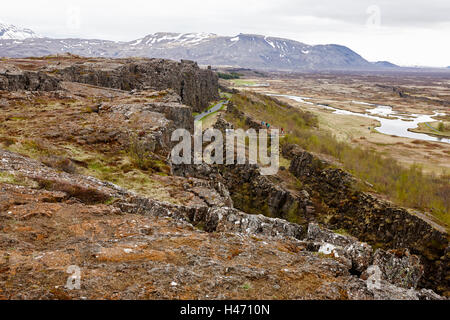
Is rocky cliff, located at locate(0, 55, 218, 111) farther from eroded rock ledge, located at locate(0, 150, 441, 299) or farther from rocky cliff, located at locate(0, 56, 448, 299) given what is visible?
eroded rock ledge, located at locate(0, 150, 441, 299)

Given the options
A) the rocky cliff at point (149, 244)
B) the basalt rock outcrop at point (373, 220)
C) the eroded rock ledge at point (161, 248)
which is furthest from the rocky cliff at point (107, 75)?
the basalt rock outcrop at point (373, 220)

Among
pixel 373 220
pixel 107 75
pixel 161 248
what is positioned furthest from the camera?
pixel 107 75

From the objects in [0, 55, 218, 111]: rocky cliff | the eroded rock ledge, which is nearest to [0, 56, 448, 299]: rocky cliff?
the eroded rock ledge

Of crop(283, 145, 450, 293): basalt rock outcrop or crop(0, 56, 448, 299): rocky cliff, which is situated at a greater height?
crop(0, 56, 448, 299): rocky cliff

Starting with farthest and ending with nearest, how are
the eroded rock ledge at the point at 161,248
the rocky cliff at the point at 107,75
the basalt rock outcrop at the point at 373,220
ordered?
the rocky cliff at the point at 107,75 → the basalt rock outcrop at the point at 373,220 → the eroded rock ledge at the point at 161,248

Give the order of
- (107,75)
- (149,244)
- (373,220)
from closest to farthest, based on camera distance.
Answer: (149,244)
(373,220)
(107,75)

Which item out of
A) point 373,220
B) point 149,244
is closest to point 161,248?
point 149,244

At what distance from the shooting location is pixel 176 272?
31.9 feet

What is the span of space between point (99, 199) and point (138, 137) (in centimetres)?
1529

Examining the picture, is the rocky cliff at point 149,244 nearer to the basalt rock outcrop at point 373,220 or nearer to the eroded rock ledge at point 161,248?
the eroded rock ledge at point 161,248

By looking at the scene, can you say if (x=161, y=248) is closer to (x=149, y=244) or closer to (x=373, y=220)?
(x=149, y=244)
